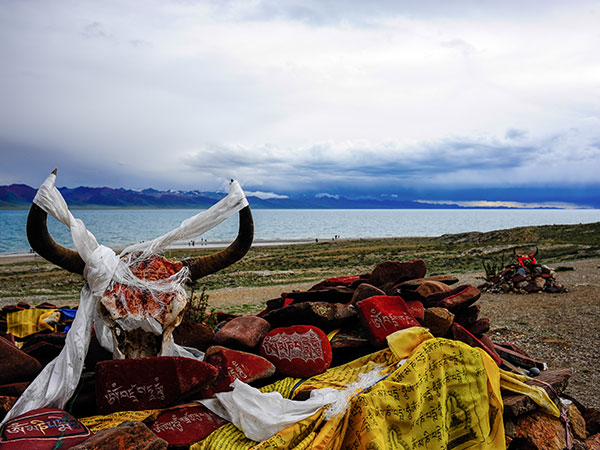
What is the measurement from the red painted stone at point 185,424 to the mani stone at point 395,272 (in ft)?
10.3

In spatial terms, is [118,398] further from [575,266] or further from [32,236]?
[575,266]

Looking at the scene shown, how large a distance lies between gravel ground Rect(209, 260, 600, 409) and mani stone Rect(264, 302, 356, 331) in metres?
3.90

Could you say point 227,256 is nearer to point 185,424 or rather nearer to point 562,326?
point 185,424


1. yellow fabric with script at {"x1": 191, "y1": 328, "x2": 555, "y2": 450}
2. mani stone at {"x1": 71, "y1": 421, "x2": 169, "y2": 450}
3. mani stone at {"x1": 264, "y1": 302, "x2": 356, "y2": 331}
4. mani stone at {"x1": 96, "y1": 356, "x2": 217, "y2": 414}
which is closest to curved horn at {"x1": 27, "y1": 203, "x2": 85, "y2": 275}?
mani stone at {"x1": 96, "y1": 356, "x2": 217, "y2": 414}

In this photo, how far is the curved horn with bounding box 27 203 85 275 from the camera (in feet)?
10.8

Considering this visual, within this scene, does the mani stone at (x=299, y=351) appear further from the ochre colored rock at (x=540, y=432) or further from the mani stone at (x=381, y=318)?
the ochre colored rock at (x=540, y=432)

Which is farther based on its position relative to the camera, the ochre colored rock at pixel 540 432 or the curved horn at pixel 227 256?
the ochre colored rock at pixel 540 432

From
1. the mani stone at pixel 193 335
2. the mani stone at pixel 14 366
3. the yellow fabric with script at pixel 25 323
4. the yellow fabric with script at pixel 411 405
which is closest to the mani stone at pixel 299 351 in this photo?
→ the yellow fabric with script at pixel 411 405

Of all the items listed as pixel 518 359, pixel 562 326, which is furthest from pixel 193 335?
pixel 562 326

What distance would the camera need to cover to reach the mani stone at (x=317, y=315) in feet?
15.8

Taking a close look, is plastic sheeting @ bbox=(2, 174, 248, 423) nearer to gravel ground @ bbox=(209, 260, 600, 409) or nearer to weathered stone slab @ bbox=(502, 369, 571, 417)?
weathered stone slab @ bbox=(502, 369, 571, 417)

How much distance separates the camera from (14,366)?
12.1ft

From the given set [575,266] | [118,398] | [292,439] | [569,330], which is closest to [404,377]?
[292,439]

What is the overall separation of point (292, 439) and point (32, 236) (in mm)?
2287
